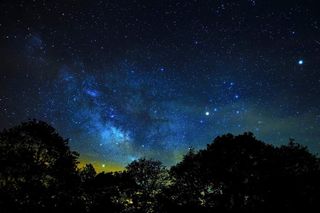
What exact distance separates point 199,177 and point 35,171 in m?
20.7

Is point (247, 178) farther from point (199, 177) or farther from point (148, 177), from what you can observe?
point (148, 177)

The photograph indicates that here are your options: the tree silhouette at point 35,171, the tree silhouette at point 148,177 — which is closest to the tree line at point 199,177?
the tree silhouette at point 35,171

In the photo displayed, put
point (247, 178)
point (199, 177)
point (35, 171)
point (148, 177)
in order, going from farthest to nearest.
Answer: point (148, 177) → point (199, 177) → point (247, 178) → point (35, 171)

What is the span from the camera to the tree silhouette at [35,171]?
38.6m

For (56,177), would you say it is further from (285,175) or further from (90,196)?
(285,175)

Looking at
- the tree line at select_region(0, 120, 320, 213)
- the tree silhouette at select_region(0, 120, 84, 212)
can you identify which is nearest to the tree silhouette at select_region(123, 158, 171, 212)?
the tree line at select_region(0, 120, 320, 213)

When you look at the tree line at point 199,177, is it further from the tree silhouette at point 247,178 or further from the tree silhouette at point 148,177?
the tree silhouette at point 148,177

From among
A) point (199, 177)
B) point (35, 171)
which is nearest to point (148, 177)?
point (199, 177)

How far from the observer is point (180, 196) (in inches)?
1906

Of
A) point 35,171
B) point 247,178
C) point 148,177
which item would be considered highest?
point 148,177

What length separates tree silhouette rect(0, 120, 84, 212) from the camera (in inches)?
1519

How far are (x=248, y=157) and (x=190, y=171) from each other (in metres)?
8.29

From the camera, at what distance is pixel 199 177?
157 ft

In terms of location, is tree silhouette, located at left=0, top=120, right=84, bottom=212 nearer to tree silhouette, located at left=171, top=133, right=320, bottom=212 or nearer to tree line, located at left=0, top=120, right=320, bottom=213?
tree line, located at left=0, top=120, right=320, bottom=213
